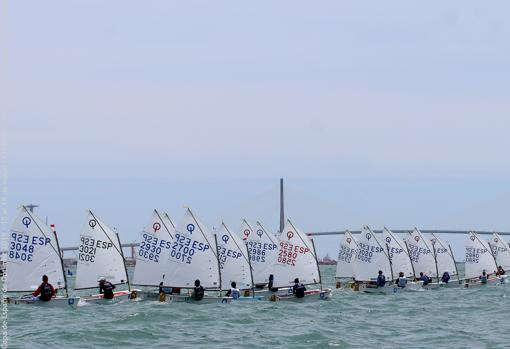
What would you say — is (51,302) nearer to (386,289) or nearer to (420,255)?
(386,289)

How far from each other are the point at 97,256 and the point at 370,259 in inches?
762

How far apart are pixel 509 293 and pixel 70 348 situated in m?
34.9

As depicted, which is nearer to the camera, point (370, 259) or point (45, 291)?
point (45, 291)

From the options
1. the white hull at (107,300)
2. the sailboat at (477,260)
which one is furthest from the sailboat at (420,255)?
the white hull at (107,300)

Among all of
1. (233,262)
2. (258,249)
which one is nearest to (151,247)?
(233,262)

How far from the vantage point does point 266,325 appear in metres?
35.1

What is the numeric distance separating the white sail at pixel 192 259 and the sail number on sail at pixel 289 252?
5205 millimetres

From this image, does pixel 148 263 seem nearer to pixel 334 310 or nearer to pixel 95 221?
pixel 95 221

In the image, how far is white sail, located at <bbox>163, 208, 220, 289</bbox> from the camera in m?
44.9

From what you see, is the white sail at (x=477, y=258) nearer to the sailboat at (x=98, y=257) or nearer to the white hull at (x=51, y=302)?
the sailboat at (x=98, y=257)

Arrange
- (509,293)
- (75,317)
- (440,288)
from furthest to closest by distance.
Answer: (440,288)
(509,293)
(75,317)

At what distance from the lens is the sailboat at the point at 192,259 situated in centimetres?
4488

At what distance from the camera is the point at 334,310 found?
140 feet

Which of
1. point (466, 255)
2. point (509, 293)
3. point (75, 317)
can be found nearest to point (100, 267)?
point (75, 317)
